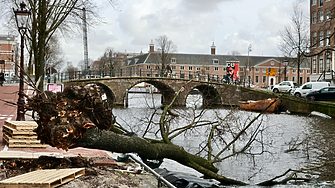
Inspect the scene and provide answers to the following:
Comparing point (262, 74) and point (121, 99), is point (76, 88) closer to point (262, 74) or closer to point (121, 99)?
point (121, 99)

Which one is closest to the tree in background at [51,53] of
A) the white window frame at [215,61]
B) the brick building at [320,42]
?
the brick building at [320,42]

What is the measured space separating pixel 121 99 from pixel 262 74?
188ft

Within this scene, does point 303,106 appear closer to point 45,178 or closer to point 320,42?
point 320,42

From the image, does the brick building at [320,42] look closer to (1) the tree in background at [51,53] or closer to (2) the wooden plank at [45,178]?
(1) the tree in background at [51,53]

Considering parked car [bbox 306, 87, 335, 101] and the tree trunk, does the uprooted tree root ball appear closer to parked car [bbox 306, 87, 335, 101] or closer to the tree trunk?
the tree trunk

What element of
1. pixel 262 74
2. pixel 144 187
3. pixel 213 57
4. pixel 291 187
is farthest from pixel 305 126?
pixel 213 57

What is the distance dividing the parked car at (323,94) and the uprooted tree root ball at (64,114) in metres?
28.8

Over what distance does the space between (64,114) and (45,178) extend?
1.06m

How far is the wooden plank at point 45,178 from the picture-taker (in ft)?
15.8

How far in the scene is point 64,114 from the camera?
5.55 metres

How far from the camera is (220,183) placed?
369 inches

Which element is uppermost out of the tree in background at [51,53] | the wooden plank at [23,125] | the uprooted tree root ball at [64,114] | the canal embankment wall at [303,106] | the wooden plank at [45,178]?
the tree in background at [51,53]

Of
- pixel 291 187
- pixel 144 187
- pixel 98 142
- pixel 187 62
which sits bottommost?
pixel 291 187

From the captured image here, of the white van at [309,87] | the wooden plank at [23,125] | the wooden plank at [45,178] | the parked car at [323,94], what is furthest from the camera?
the white van at [309,87]
